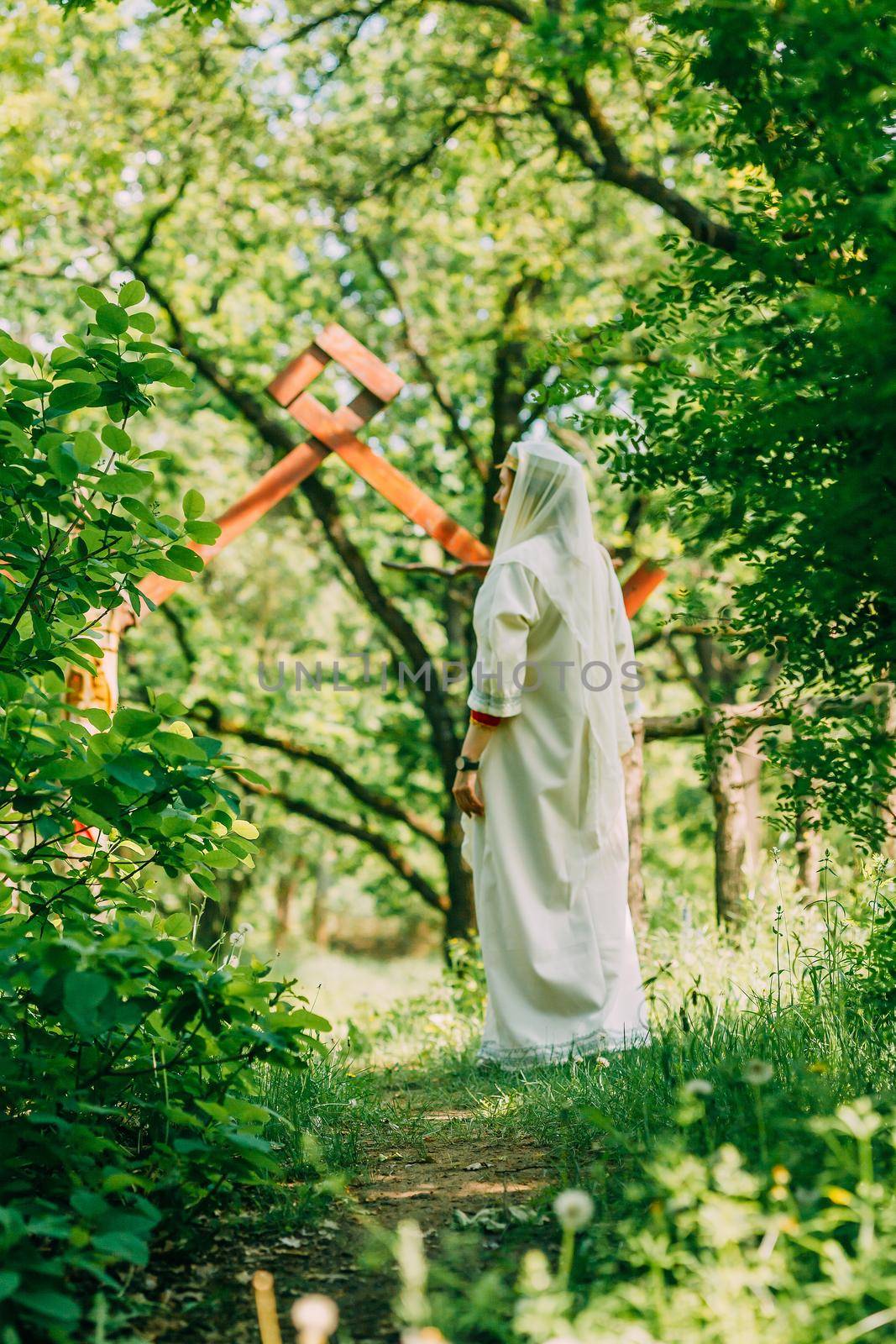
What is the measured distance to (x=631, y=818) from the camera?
707 cm

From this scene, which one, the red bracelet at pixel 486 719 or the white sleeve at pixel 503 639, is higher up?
the white sleeve at pixel 503 639

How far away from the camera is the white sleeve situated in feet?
14.8

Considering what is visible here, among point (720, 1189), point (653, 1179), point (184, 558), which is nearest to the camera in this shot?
point (720, 1189)

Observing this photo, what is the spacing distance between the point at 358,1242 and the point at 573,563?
9.43 ft

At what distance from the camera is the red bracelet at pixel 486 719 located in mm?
4586

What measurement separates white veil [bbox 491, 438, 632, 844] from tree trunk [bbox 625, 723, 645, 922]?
1.83 metres

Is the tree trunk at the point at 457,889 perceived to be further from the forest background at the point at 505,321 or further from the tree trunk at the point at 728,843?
the tree trunk at the point at 728,843

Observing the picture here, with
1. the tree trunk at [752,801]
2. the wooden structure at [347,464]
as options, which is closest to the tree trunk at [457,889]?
the tree trunk at [752,801]

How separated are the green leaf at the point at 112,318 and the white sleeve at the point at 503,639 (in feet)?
6.98

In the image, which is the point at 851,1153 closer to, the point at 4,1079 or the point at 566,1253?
the point at 566,1253

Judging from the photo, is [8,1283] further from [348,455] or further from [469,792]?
[348,455]

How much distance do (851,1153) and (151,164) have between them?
352 inches

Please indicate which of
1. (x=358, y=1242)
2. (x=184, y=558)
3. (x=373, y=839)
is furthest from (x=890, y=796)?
(x=373, y=839)

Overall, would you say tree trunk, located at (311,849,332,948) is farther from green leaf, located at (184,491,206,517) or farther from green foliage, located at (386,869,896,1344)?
green leaf, located at (184,491,206,517)
